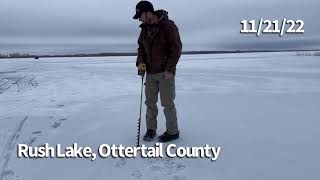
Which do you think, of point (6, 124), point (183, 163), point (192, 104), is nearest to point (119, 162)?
point (183, 163)

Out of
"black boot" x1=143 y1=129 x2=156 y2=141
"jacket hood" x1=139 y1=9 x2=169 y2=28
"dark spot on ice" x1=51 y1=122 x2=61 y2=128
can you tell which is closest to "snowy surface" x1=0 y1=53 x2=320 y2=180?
"dark spot on ice" x1=51 y1=122 x2=61 y2=128

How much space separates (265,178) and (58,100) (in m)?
6.47

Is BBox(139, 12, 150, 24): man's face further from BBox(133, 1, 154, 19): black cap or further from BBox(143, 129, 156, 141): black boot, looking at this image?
BBox(143, 129, 156, 141): black boot

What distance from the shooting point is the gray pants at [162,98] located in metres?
5.20

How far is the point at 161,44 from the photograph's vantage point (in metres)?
5.09

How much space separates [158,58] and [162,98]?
515 millimetres

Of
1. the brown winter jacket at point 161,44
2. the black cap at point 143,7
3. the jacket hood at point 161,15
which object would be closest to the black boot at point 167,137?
Answer: the brown winter jacket at point 161,44

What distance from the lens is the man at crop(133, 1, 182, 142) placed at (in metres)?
5.00

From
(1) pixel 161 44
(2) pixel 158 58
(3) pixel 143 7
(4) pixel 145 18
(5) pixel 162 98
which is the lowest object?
(5) pixel 162 98

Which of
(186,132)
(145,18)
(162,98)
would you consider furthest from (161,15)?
(186,132)

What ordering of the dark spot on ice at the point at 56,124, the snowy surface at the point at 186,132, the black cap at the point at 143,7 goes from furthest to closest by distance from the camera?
the dark spot on ice at the point at 56,124
the black cap at the point at 143,7
the snowy surface at the point at 186,132

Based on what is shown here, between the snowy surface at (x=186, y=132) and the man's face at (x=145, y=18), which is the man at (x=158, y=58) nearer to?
the man's face at (x=145, y=18)

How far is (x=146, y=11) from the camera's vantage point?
492 centimetres

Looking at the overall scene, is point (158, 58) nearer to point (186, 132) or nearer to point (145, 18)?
point (145, 18)
